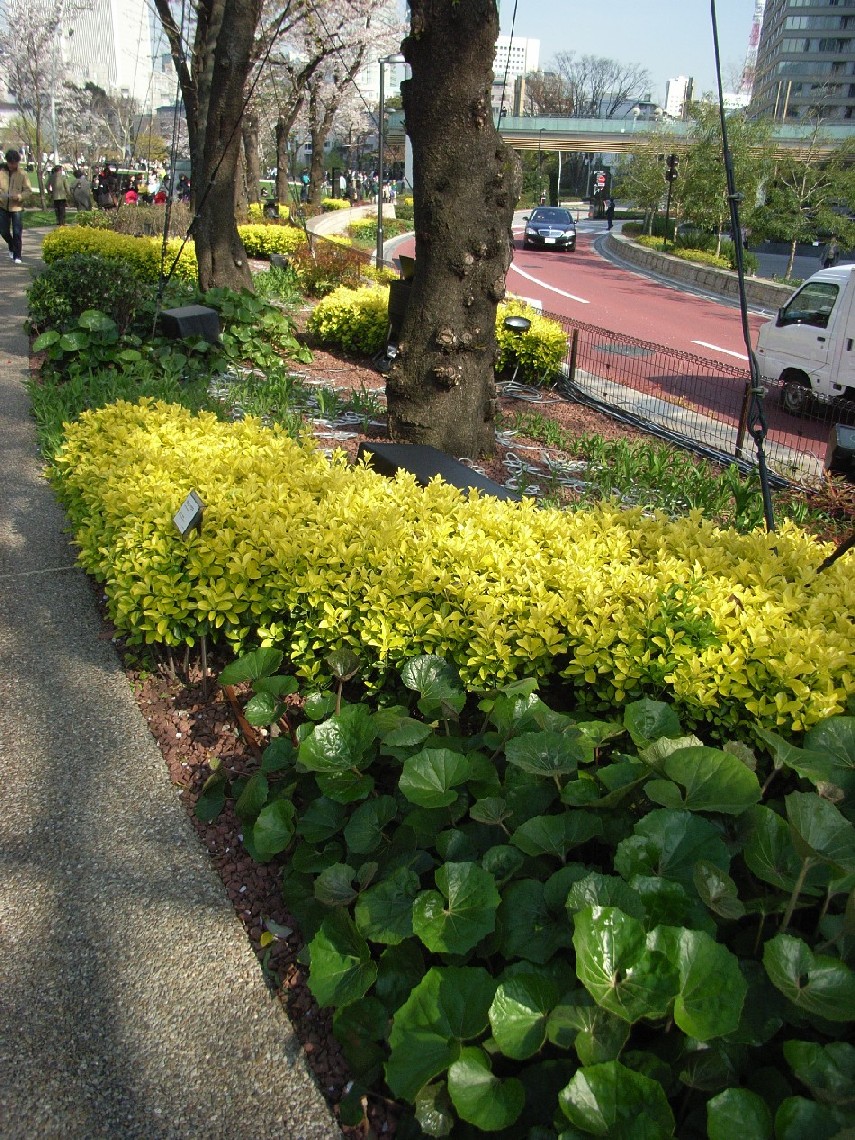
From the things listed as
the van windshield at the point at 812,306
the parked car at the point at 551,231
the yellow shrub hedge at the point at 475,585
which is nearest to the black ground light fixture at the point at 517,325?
the van windshield at the point at 812,306

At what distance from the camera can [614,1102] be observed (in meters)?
1.46

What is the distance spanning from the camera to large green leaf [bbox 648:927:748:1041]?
1.51m

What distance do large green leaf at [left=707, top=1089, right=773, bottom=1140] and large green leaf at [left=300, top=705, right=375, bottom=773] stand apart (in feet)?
3.84

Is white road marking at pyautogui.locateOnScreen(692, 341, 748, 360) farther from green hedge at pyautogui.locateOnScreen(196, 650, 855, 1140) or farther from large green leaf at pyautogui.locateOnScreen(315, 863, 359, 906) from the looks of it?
large green leaf at pyautogui.locateOnScreen(315, 863, 359, 906)

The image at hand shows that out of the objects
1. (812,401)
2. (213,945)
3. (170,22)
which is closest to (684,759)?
(213,945)

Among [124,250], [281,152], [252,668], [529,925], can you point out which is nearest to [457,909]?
[529,925]

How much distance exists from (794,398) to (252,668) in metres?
8.97

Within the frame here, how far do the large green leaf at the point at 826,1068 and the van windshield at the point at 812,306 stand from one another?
32.3 ft

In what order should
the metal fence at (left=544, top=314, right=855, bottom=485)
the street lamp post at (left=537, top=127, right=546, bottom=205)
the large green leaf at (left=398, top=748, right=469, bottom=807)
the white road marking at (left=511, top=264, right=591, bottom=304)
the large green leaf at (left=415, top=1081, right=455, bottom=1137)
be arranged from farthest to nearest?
the street lamp post at (left=537, top=127, right=546, bottom=205), the white road marking at (left=511, top=264, right=591, bottom=304), the metal fence at (left=544, top=314, right=855, bottom=485), the large green leaf at (left=398, top=748, right=469, bottom=807), the large green leaf at (left=415, top=1081, right=455, bottom=1137)

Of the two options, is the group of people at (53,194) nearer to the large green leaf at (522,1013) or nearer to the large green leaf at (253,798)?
the large green leaf at (253,798)

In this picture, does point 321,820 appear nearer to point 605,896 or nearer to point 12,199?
point 605,896

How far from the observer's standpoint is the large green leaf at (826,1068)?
1.43 meters

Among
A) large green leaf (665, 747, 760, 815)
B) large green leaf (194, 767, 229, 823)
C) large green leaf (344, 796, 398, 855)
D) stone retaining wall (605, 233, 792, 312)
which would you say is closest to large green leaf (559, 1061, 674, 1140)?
large green leaf (665, 747, 760, 815)

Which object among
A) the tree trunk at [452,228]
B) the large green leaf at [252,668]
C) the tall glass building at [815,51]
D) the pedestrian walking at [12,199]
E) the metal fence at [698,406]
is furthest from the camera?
the tall glass building at [815,51]
